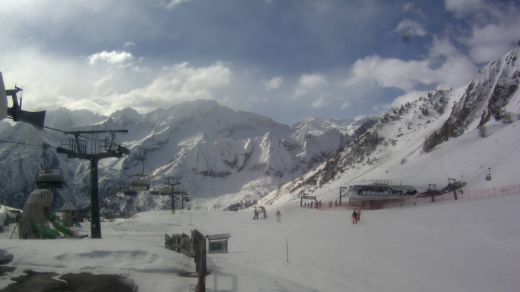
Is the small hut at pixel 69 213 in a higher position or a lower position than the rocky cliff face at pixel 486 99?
lower

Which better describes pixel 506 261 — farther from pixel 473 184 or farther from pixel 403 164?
pixel 403 164

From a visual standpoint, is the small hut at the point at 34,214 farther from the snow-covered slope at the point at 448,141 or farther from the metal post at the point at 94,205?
the snow-covered slope at the point at 448,141

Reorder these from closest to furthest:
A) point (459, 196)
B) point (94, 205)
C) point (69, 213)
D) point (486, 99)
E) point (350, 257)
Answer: point (350, 257) → point (94, 205) → point (459, 196) → point (69, 213) → point (486, 99)

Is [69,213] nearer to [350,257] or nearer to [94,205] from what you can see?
[94,205]

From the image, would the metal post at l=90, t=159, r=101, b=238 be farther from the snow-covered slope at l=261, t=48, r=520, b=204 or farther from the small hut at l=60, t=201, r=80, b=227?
the snow-covered slope at l=261, t=48, r=520, b=204

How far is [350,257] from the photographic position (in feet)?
72.4

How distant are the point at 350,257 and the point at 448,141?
68534 millimetres

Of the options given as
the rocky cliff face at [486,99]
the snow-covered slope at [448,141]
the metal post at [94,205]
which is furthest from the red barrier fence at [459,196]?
the rocky cliff face at [486,99]

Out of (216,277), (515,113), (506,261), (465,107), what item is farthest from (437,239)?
(465,107)

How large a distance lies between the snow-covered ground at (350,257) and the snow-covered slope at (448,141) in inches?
898

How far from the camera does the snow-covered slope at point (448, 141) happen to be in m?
62.2

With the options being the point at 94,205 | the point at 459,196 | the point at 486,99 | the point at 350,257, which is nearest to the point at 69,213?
the point at 94,205

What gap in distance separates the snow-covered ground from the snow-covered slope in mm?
22805

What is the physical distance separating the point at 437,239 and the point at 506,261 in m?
5.52
